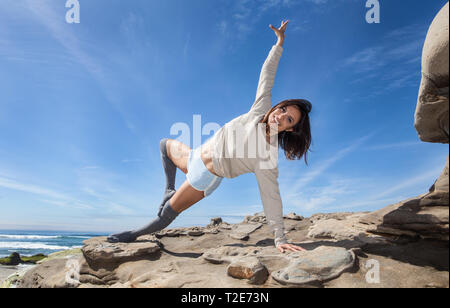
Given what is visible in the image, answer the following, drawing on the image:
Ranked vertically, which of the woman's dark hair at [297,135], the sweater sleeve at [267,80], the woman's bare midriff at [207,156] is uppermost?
the sweater sleeve at [267,80]

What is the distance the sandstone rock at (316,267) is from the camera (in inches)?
76.5

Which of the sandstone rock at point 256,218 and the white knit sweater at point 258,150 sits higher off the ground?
the white knit sweater at point 258,150

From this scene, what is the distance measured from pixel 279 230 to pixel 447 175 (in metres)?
1.84

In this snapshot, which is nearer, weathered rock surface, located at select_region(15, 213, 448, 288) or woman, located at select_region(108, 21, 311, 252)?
weathered rock surface, located at select_region(15, 213, 448, 288)

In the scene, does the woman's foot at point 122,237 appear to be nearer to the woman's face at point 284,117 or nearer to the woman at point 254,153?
the woman at point 254,153

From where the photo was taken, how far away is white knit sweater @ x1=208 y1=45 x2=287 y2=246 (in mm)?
3051

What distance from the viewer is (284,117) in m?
3.23

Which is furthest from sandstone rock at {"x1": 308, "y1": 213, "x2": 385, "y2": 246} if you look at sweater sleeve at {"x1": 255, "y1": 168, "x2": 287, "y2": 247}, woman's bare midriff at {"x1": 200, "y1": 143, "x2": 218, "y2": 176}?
woman's bare midriff at {"x1": 200, "y1": 143, "x2": 218, "y2": 176}

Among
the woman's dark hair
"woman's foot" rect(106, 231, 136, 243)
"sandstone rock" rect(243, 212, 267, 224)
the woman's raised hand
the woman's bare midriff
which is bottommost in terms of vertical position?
"woman's foot" rect(106, 231, 136, 243)

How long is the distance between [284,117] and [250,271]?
2.01 m

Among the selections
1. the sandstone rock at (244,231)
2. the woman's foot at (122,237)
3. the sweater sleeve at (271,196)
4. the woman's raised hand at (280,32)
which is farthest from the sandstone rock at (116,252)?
the woman's raised hand at (280,32)

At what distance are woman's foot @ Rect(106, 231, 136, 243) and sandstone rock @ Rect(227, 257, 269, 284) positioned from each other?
2.24 m

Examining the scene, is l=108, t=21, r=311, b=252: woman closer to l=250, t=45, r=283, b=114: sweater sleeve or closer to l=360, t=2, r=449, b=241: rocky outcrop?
l=250, t=45, r=283, b=114: sweater sleeve
